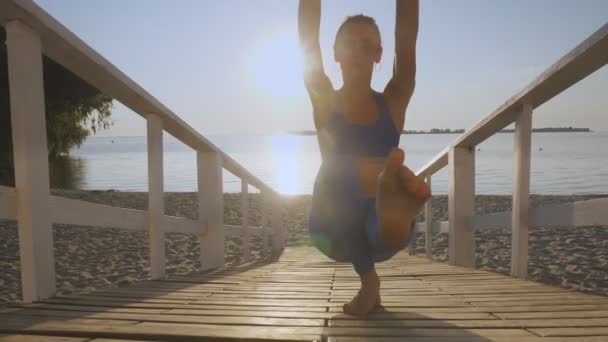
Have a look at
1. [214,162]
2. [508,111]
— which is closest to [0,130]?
[214,162]

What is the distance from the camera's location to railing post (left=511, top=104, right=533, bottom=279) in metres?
2.43

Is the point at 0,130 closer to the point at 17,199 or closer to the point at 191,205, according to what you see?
the point at 191,205

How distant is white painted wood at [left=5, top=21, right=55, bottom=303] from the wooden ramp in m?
0.16

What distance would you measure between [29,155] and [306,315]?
1.20m

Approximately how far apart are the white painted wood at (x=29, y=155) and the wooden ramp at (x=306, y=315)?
0.53 feet

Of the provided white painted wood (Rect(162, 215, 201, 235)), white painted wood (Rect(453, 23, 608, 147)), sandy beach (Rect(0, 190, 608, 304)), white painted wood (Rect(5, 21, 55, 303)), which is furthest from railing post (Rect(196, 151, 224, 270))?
white painted wood (Rect(453, 23, 608, 147))

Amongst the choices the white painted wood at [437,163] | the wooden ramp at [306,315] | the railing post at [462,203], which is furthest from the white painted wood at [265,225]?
the wooden ramp at [306,315]

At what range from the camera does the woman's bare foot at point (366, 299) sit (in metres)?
1.60

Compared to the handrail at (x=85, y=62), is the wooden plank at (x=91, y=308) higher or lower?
lower

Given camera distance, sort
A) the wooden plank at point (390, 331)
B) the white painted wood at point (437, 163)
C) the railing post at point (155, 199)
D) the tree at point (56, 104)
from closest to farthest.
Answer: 1. the wooden plank at point (390, 331)
2. the railing post at point (155, 199)
3. the white painted wood at point (437, 163)
4. the tree at point (56, 104)

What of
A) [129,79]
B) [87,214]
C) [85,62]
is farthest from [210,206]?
[85,62]

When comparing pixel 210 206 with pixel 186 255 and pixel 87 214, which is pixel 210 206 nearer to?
pixel 87 214

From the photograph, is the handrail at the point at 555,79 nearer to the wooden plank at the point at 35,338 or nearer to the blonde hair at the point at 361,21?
the blonde hair at the point at 361,21

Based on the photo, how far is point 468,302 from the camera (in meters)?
1.77
